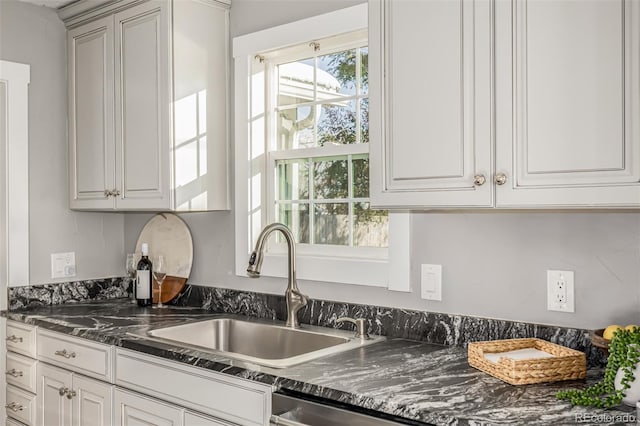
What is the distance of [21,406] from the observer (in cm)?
307

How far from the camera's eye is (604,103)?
62.6 inches

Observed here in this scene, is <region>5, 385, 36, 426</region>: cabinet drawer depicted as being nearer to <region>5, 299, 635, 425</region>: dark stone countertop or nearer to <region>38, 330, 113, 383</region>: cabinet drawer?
<region>38, 330, 113, 383</region>: cabinet drawer

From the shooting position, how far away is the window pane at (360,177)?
2.67 m

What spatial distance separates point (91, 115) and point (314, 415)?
6.97 feet

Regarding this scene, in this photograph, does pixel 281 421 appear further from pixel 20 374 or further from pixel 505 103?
pixel 20 374

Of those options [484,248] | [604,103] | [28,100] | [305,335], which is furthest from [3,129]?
[604,103]

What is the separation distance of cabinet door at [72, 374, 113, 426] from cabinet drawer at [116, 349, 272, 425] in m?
0.11

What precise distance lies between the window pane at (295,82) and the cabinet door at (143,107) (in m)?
0.52

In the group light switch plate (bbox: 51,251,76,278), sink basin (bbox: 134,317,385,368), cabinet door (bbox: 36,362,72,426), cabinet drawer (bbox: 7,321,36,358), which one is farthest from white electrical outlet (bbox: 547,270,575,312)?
light switch plate (bbox: 51,251,76,278)

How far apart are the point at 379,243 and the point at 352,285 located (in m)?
0.21

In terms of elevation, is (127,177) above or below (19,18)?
below

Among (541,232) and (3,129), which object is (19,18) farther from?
(541,232)

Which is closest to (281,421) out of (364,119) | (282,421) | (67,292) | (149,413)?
(282,421)

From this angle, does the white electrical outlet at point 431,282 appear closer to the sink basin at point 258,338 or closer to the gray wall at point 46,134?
the sink basin at point 258,338
